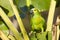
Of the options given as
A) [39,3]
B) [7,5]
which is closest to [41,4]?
[39,3]

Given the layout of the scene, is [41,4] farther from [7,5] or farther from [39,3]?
[7,5]

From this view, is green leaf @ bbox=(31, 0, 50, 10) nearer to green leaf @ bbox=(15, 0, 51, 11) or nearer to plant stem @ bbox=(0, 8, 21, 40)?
green leaf @ bbox=(15, 0, 51, 11)

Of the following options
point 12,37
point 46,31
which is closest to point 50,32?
point 46,31

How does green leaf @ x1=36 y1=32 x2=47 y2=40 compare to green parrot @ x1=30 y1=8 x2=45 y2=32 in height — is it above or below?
below

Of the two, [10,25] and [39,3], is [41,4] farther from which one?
[10,25]

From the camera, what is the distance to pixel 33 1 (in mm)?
532

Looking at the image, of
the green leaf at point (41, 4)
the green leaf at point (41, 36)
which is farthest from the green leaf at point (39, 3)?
the green leaf at point (41, 36)

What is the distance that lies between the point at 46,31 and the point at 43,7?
9 centimetres

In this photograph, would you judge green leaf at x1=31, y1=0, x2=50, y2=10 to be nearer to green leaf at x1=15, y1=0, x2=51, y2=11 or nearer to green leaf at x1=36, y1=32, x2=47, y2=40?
green leaf at x1=15, y1=0, x2=51, y2=11

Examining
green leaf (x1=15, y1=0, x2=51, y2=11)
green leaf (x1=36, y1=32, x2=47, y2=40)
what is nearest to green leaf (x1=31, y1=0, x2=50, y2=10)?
green leaf (x1=15, y1=0, x2=51, y2=11)

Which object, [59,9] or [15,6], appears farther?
[59,9]

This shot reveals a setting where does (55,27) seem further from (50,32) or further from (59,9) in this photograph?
(59,9)

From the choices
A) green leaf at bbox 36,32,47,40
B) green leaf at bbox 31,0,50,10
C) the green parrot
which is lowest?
green leaf at bbox 36,32,47,40

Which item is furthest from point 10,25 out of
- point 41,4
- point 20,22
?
point 41,4
